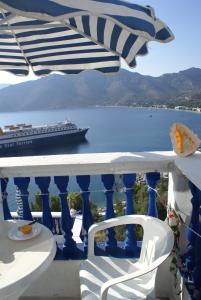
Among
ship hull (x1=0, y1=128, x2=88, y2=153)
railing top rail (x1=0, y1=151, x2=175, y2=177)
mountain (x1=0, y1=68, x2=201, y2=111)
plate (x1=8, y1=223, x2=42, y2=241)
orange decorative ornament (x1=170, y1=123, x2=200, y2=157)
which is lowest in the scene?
ship hull (x1=0, y1=128, x2=88, y2=153)

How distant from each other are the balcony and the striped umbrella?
2.45ft

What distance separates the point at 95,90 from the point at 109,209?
16118 centimetres

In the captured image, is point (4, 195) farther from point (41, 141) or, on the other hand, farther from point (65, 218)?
point (41, 141)

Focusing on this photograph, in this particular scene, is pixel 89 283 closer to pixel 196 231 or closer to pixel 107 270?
pixel 107 270

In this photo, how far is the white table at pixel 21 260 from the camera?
1.12m

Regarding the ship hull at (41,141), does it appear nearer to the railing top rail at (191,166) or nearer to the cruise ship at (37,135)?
the cruise ship at (37,135)

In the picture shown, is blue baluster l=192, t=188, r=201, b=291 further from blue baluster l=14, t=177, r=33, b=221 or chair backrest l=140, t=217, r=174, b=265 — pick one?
blue baluster l=14, t=177, r=33, b=221

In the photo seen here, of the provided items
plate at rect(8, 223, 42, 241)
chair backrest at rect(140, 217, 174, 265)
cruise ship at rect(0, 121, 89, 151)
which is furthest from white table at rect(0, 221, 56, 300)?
cruise ship at rect(0, 121, 89, 151)

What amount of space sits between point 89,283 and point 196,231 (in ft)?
2.10

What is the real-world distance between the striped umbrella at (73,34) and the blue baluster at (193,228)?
84 centimetres

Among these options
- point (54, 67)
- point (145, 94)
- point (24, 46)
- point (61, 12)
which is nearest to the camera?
point (61, 12)

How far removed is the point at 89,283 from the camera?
1.51 m

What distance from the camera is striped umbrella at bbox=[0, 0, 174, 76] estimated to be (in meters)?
1.13

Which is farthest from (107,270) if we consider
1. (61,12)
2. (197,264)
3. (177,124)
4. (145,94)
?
(145,94)
